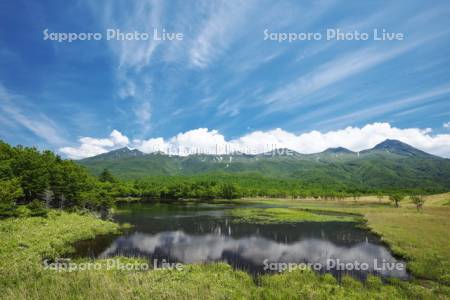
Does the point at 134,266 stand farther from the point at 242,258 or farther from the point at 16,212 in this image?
the point at 16,212

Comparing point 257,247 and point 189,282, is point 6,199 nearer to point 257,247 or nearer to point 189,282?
point 189,282

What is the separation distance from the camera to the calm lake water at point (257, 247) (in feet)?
111

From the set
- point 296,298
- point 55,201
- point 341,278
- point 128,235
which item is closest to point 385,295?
point 341,278

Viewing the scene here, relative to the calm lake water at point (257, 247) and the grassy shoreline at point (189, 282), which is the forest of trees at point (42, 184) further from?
the calm lake water at point (257, 247)

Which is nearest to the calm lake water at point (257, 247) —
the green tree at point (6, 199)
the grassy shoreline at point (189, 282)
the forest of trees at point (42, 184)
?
the grassy shoreline at point (189, 282)

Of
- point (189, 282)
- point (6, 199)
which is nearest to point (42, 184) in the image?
point (6, 199)

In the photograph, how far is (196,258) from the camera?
36.5 metres

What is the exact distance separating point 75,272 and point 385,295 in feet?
91.5

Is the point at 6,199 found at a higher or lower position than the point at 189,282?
higher

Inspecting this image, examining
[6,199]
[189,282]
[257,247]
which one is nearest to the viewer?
[189,282]

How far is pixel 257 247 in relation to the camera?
43.4 m

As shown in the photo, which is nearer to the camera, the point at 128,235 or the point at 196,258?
the point at 196,258

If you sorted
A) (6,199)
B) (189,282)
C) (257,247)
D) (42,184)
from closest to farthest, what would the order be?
(189,282), (257,247), (6,199), (42,184)

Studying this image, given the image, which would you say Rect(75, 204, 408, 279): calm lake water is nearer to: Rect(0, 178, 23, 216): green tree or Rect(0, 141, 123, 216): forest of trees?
Rect(0, 178, 23, 216): green tree
